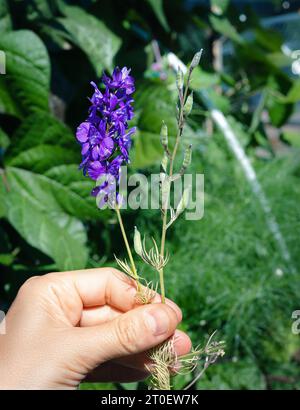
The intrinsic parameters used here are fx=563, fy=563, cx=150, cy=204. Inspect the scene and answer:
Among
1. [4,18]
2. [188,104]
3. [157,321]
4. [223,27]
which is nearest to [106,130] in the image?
[188,104]

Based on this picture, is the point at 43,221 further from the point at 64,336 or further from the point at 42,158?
the point at 64,336

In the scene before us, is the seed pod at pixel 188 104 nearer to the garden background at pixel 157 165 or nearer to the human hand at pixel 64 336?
the human hand at pixel 64 336

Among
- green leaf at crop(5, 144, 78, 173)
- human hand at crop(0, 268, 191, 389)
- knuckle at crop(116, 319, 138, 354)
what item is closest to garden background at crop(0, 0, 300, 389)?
green leaf at crop(5, 144, 78, 173)

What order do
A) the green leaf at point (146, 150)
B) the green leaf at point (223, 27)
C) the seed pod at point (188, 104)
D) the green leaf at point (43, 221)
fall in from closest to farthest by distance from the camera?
the seed pod at point (188, 104) → the green leaf at point (43, 221) → the green leaf at point (146, 150) → the green leaf at point (223, 27)

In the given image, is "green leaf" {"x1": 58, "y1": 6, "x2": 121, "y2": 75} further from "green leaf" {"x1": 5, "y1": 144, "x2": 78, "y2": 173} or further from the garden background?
"green leaf" {"x1": 5, "y1": 144, "x2": 78, "y2": 173}

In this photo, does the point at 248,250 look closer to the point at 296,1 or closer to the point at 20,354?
the point at 20,354

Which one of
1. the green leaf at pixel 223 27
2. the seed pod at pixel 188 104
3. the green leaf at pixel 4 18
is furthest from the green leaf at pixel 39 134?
the green leaf at pixel 223 27
